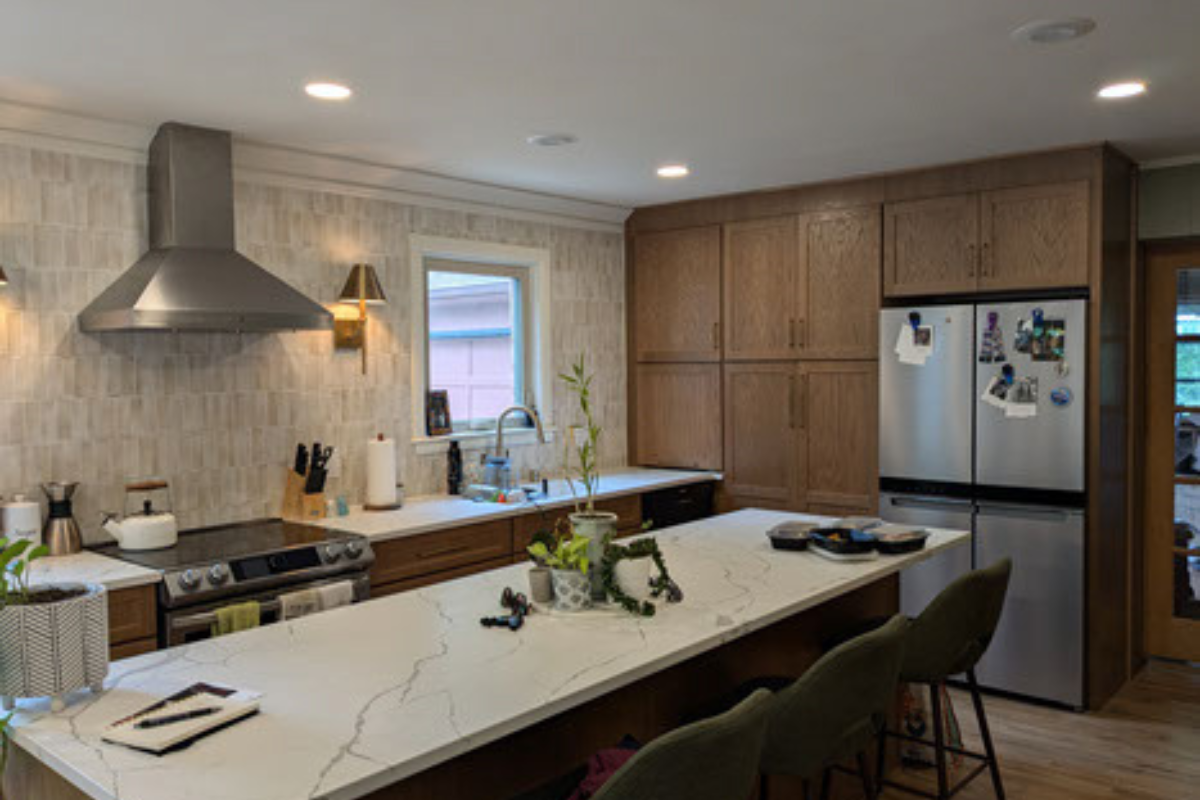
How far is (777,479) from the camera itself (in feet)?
16.2

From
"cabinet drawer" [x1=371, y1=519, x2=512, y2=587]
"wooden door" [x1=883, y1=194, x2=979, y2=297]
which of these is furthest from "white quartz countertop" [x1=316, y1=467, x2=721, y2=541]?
"wooden door" [x1=883, y1=194, x2=979, y2=297]

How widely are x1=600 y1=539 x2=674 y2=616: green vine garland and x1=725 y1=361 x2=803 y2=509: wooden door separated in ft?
8.48

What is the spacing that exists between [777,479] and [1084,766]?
194cm

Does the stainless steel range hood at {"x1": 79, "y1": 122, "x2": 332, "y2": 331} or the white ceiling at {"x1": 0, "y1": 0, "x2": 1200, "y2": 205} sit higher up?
the white ceiling at {"x1": 0, "y1": 0, "x2": 1200, "y2": 205}

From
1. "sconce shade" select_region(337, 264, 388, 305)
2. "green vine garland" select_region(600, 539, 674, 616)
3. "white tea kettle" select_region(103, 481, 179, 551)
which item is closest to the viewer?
"green vine garland" select_region(600, 539, 674, 616)

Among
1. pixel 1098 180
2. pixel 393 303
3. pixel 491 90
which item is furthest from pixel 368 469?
pixel 1098 180

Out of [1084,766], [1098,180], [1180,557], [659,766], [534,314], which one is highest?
[1098,180]

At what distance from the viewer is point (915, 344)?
14.1 ft

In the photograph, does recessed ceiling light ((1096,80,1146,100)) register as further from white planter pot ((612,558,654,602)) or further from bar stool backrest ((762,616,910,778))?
white planter pot ((612,558,654,602))

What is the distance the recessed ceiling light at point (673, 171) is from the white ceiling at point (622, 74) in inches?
6.3

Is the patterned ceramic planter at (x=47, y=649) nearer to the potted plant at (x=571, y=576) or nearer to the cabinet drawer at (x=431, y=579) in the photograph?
the potted plant at (x=571, y=576)

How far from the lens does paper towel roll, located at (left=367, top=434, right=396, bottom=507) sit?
4.11 m

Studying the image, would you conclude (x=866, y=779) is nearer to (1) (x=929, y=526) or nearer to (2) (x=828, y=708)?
(2) (x=828, y=708)

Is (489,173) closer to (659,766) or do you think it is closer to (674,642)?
(674,642)
